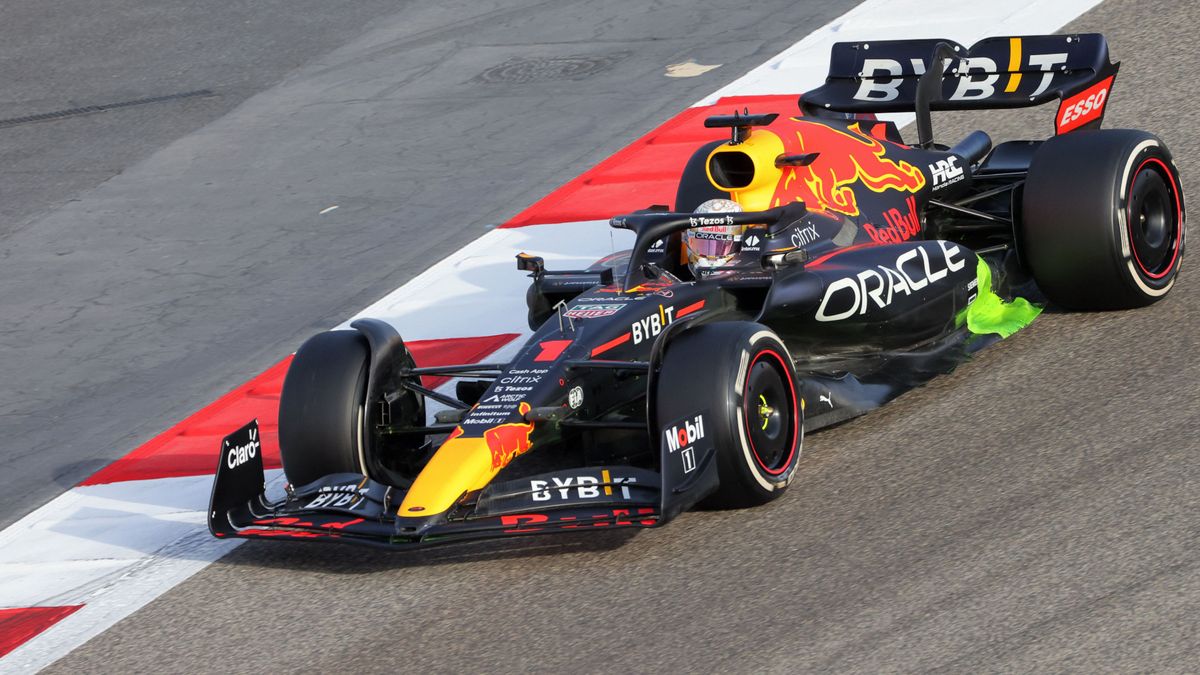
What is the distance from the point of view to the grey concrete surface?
32.8 ft

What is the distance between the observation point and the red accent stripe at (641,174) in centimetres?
1123

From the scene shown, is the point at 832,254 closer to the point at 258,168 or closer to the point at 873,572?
the point at 873,572

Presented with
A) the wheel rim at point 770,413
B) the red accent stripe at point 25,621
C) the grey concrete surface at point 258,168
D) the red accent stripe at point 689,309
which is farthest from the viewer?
the grey concrete surface at point 258,168

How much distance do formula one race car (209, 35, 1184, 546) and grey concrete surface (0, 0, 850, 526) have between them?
2.35m

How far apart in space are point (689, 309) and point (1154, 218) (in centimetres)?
248

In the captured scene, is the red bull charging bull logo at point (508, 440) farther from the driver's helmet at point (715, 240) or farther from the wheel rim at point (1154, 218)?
the wheel rim at point (1154, 218)

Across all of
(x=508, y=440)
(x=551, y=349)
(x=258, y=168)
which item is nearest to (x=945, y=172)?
(x=551, y=349)

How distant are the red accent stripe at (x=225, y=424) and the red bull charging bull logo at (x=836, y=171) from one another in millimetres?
2285

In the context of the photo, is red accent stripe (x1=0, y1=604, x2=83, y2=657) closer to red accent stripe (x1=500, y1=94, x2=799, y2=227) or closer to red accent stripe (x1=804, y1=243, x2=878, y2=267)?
red accent stripe (x1=804, y1=243, x2=878, y2=267)

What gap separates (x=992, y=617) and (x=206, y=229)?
8.30m

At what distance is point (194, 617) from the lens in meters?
6.50

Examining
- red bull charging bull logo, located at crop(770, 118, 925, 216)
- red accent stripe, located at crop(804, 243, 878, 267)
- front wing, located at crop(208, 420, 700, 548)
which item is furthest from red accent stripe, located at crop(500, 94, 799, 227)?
front wing, located at crop(208, 420, 700, 548)

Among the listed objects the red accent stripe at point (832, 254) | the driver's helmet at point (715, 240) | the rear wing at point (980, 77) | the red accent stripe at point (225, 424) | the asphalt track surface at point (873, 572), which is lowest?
the red accent stripe at point (225, 424)

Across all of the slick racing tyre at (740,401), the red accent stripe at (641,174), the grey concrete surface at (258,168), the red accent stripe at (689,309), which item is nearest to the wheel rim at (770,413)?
the slick racing tyre at (740,401)
